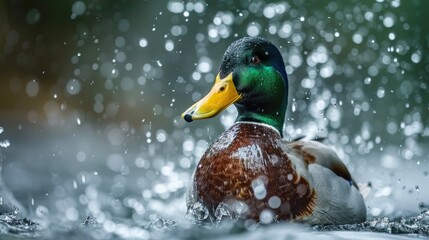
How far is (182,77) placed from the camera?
7738 mm

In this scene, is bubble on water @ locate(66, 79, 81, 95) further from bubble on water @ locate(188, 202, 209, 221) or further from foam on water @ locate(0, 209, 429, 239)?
bubble on water @ locate(188, 202, 209, 221)

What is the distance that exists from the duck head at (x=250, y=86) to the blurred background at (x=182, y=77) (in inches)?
114

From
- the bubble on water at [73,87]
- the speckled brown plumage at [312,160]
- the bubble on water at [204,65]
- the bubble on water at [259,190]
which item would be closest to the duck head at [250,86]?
the speckled brown plumage at [312,160]

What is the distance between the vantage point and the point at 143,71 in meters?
7.97

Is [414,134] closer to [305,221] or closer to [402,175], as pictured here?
[402,175]

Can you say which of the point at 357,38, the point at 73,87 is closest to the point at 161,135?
the point at 73,87

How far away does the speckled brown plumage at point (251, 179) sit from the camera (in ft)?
12.0

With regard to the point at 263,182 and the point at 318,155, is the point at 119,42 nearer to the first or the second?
the point at 318,155

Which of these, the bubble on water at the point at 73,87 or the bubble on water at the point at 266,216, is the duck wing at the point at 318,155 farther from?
the bubble on water at the point at 73,87

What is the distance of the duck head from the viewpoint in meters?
3.78

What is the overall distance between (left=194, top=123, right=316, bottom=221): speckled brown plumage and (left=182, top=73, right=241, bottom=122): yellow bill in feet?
0.64

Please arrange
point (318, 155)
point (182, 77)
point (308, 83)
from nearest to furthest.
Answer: point (318, 155) < point (308, 83) < point (182, 77)

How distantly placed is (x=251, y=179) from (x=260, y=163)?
0.32ft

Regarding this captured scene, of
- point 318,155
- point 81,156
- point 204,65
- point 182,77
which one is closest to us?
point 318,155
